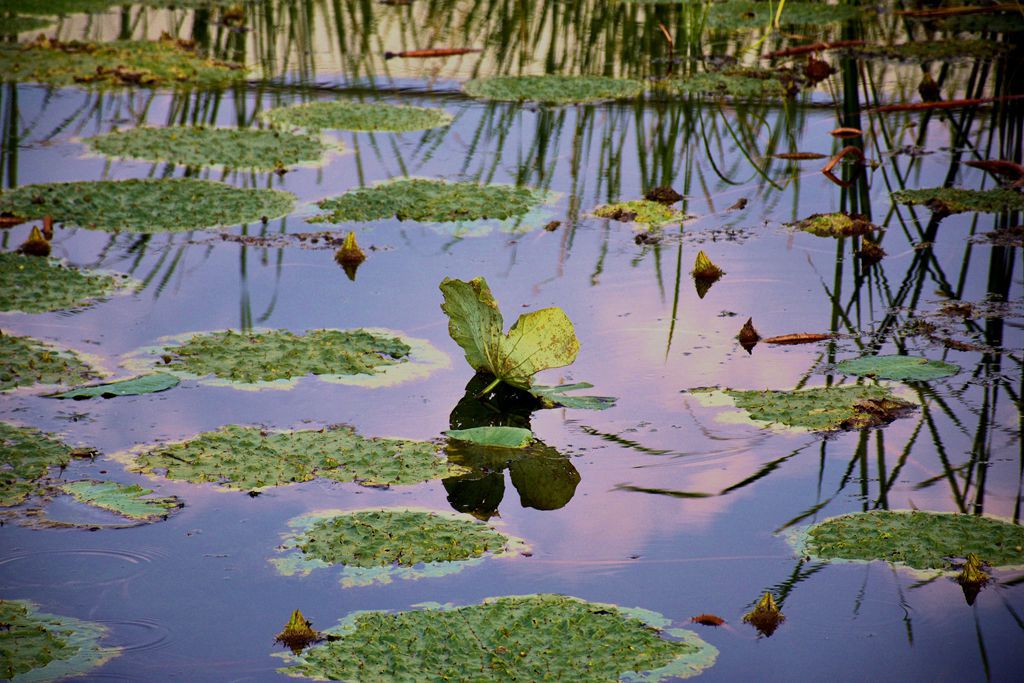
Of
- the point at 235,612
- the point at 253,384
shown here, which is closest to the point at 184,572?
the point at 235,612

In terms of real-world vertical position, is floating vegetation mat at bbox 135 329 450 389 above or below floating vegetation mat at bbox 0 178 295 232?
below

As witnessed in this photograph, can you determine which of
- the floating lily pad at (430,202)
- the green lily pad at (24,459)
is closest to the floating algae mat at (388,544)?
the green lily pad at (24,459)

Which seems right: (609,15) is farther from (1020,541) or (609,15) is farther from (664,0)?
(1020,541)

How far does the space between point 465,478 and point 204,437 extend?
498 mm

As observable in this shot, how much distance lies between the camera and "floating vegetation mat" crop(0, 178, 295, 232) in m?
3.58

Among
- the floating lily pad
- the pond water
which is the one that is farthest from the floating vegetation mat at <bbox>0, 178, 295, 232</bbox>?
the floating lily pad

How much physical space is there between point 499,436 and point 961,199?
204 centimetres

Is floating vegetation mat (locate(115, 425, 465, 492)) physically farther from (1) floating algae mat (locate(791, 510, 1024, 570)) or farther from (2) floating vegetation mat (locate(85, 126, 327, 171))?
(2) floating vegetation mat (locate(85, 126, 327, 171))

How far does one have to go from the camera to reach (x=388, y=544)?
78.1 inches

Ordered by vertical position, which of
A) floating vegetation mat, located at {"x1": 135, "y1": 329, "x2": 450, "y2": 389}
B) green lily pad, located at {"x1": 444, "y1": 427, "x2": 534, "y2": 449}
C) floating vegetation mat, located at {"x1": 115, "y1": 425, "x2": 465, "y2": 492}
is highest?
floating vegetation mat, located at {"x1": 135, "y1": 329, "x2": 450, "y2": 389}

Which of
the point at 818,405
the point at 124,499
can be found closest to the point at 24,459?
the point at 124,499

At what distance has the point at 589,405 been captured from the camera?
8.13ft

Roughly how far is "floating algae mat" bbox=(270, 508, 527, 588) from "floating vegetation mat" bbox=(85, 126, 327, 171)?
222 cm

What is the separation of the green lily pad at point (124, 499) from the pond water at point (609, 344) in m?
0.03
